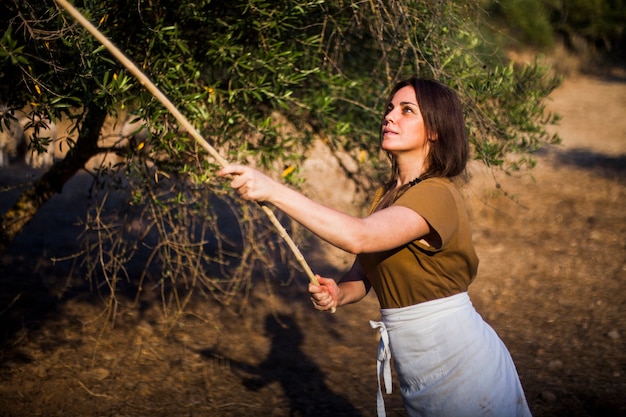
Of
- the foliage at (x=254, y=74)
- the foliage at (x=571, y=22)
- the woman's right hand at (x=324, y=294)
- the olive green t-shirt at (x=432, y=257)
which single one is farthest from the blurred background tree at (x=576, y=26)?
the olive green t-shirt at (x=432, y=257)

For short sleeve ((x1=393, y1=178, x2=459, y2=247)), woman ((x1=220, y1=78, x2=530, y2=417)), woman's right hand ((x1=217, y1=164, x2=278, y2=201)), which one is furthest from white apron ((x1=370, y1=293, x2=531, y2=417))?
woman's right hand ((x1=217, y1=164, x2=278, y2=201))

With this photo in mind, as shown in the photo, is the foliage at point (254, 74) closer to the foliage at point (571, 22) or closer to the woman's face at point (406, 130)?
the woman's face at point (406, 130)

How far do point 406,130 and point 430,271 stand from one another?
49cm

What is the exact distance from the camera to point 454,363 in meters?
2.32

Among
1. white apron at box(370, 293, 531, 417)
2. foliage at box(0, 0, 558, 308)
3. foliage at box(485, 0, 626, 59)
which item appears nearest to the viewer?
white apron at box(370, 293, 531, 417)

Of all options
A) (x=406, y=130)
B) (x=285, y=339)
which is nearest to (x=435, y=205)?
(x=406, y=130)

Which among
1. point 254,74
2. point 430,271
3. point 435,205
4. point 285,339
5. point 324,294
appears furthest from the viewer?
point 285,339

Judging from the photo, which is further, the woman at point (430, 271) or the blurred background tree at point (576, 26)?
the blurred background tree at point (576, 26)

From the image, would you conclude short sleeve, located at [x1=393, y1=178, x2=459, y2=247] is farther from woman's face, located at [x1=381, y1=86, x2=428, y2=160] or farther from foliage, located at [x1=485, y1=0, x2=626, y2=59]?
foliage, located at [x1=485, y1=0, x2=626, y2=59]

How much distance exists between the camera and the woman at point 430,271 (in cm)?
220

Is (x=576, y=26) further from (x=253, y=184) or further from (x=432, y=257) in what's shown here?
(x=253, y=184)

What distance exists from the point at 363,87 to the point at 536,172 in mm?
7181

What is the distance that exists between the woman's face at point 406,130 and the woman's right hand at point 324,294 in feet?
Result: 1.77

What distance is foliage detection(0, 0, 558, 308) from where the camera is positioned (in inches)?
134
